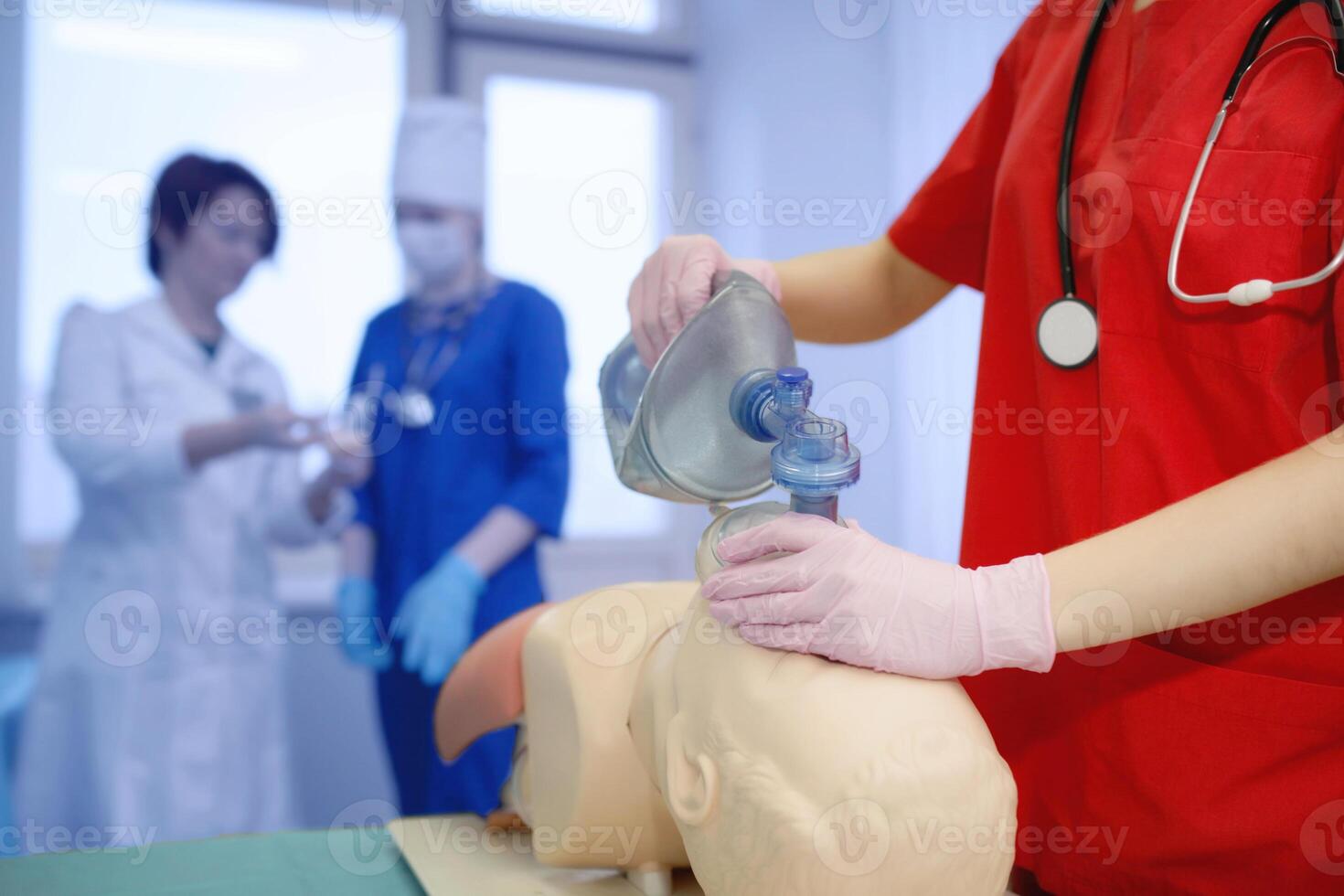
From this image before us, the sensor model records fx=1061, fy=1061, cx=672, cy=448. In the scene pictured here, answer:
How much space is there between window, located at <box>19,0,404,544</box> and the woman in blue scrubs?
0.90 feet

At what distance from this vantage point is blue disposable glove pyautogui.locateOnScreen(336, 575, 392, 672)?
8.54 feet

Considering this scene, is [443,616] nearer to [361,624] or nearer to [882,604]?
[361,624]

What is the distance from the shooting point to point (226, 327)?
2.77m

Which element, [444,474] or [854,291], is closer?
[854,291]

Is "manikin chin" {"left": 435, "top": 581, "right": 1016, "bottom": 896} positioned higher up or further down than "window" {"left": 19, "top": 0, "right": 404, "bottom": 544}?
further down

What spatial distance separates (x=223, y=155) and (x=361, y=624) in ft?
4.49

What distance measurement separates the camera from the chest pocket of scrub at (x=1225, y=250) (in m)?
0.83

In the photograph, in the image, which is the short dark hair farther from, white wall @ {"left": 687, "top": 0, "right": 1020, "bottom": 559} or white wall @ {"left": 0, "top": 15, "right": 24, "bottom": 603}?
white wall @ {"left": 687, "top": 0, "right": 1020, "bottom": 559}

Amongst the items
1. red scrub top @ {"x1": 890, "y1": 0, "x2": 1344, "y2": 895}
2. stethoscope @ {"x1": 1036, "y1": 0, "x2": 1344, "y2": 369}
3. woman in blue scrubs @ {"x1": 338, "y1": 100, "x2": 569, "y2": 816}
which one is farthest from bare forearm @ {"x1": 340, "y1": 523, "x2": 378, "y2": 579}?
stethoscope @ {"x1": 1036, "y1": 0, "x2": 1344, "y2": 369}

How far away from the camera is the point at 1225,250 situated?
851mm

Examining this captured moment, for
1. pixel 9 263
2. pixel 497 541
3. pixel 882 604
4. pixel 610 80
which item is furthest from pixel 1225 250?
pixel 9 263

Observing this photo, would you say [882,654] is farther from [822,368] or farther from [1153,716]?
[822,368]

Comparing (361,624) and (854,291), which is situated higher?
(854,291)

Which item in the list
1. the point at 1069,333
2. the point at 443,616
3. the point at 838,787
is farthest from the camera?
the point at 443,616
